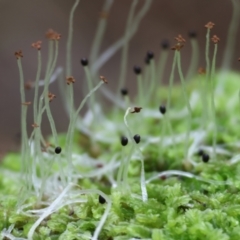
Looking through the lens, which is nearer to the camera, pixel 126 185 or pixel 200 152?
pixel 126 185

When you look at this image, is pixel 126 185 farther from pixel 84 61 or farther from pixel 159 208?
pixel 84 61

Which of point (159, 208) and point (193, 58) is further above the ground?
point (193, 58)

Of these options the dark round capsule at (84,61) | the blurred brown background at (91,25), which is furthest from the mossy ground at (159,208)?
the blurred brown background at (91,25)

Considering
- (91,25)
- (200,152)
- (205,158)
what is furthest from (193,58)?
(91,25)

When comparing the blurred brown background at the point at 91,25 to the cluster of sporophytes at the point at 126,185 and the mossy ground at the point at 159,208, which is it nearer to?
the cluster of sporophytes at the point at 126,185

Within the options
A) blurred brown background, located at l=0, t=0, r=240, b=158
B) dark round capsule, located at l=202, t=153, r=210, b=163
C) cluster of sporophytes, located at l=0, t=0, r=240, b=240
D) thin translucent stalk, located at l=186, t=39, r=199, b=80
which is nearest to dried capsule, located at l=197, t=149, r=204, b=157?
cluster of sporophytes, located at l=0, t=0, r=240, b=240

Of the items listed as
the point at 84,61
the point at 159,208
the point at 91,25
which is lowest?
the point at 159,208

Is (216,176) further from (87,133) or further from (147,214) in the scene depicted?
(87,133)

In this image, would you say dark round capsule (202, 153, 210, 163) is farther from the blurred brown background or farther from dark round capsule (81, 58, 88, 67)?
the blurred brown background
